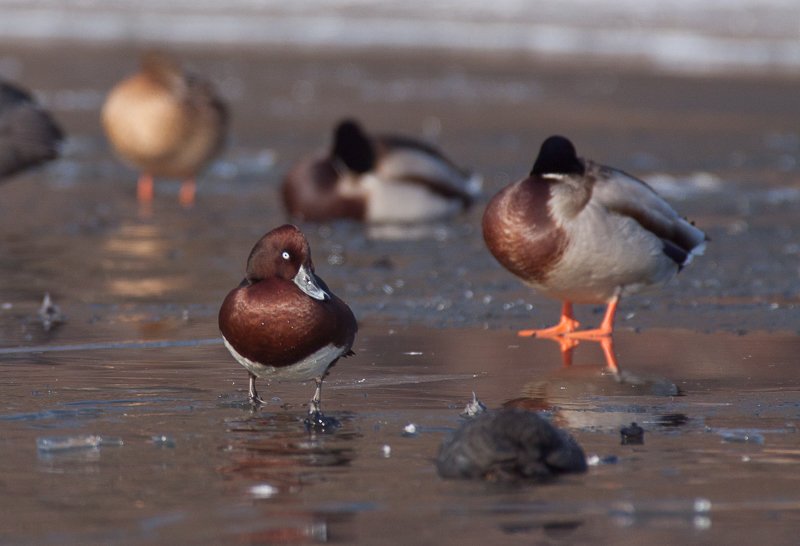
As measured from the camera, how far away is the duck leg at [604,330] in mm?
7027

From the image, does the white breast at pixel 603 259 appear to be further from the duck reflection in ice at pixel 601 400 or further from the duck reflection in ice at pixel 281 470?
the duck reflection in ice at pixel 281 470

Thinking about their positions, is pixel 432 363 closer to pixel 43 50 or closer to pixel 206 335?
pixel 206 335

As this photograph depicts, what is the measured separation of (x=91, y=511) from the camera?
13.9ft

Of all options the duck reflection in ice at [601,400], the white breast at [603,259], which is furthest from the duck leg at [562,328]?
the duck reflection in ice at [601,400]

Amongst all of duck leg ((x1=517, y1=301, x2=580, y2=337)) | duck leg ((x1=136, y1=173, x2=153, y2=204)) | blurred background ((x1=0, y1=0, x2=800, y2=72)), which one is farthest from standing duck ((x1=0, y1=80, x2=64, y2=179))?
blurred background ((x1=0, y1=0, x2=800, y2=72))

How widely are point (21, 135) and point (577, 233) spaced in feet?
18.1

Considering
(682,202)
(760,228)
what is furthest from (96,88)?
(760,228)

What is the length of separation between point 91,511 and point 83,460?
591mm

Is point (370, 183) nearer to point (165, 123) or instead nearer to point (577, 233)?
point (165, 123)

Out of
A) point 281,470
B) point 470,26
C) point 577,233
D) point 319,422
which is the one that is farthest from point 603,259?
point 470,26

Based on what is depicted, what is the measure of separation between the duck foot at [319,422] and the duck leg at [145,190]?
690cm

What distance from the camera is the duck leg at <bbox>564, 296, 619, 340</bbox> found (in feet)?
23.1

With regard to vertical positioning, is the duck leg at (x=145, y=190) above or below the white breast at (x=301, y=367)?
above

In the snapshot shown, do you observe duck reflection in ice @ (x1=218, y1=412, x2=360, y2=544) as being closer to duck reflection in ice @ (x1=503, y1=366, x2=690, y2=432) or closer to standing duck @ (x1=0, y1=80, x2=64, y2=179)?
duck reflection in ice @ (x1=503, y1=366, x2=690, y2=432)
